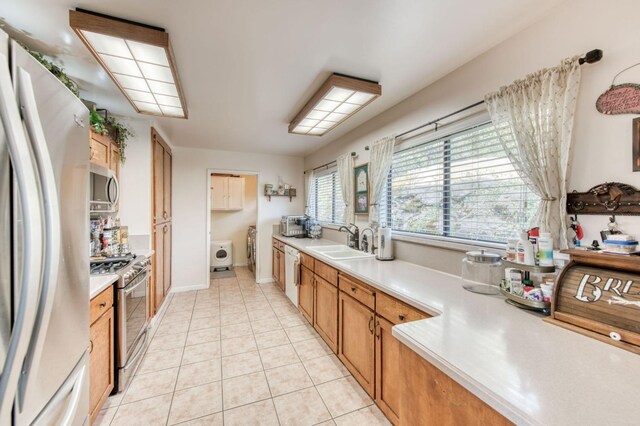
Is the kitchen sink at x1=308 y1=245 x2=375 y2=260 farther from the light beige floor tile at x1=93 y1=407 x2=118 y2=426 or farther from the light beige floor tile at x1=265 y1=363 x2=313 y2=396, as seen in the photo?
the light beige floor tile at x1=93 y1=407 x2=118 y2=426

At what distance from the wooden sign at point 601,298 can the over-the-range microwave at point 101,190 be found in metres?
3.15

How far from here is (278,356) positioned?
237 cm

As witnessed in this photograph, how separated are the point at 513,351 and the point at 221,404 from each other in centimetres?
186

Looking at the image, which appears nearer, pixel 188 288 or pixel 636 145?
pixel 636 145

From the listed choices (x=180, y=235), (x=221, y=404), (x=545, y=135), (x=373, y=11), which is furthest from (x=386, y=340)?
(x=180, y=235)

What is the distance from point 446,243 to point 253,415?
1809 millimetres

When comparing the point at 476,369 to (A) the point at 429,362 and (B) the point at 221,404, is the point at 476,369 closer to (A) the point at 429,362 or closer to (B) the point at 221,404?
(A) the point at 429,362

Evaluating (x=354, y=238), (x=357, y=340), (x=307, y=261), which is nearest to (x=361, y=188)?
(x=354, y=238)

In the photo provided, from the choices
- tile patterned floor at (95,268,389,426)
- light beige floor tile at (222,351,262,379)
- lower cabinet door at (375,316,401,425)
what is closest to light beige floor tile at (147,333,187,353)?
tile patterned floor at (95,268,389,426)

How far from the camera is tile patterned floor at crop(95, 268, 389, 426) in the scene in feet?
5.53

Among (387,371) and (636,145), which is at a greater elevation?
(636,145)

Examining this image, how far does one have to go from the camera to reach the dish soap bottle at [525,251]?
126cm

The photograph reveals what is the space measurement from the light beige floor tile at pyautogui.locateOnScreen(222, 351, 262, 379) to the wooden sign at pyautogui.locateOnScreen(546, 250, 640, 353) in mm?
2115

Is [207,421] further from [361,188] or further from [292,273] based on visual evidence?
[361,188]
